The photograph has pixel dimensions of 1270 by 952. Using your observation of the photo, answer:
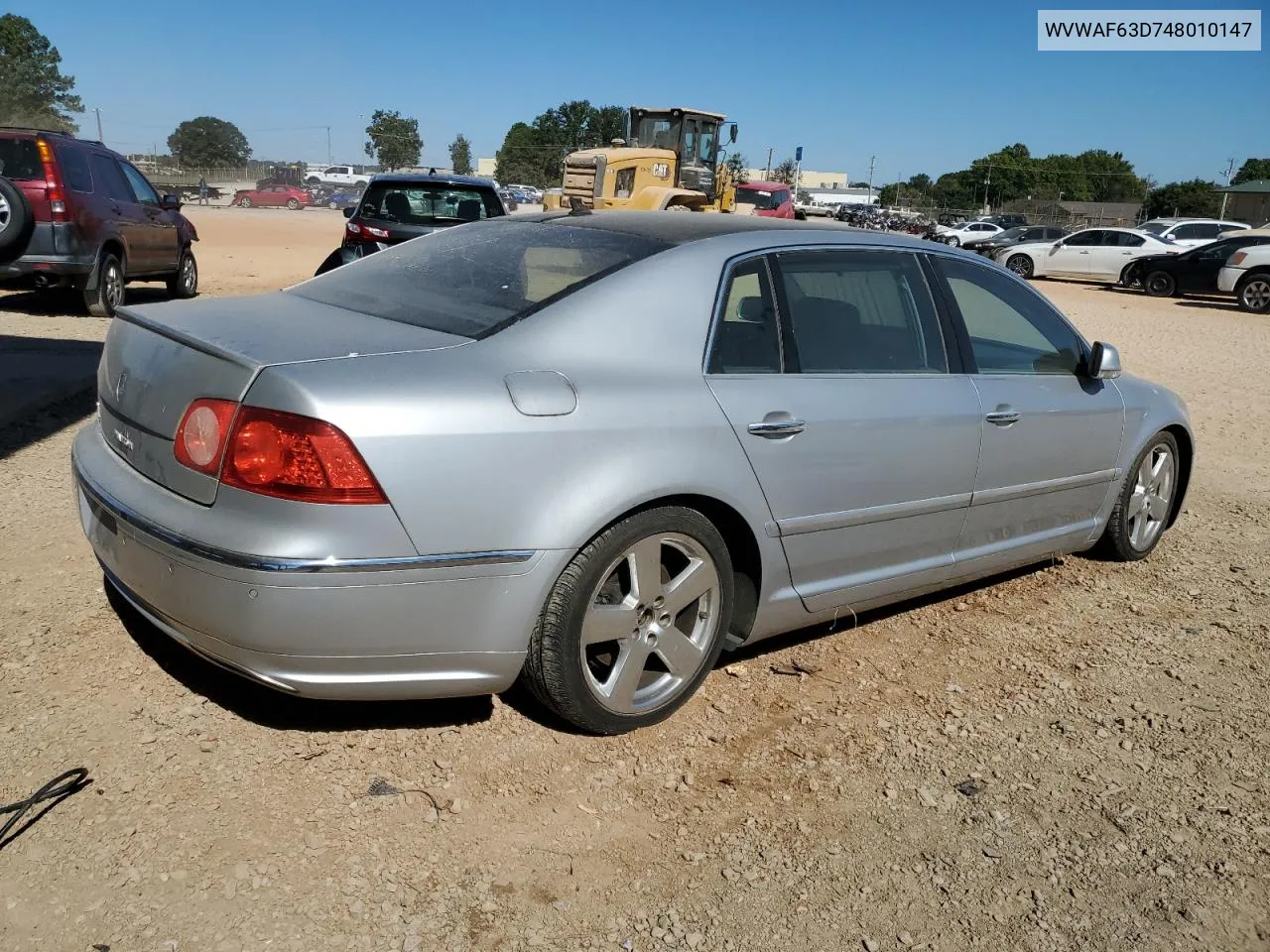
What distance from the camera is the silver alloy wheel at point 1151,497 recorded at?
506 cm

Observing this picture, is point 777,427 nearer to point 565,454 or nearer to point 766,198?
point 565,454

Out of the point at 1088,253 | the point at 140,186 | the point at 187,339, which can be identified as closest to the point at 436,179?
the point at 140,186

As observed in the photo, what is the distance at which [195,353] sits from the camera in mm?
2863

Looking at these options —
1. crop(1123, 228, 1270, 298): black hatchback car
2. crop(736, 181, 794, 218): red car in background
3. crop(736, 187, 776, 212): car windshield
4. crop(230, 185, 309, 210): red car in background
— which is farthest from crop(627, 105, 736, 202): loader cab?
crop(230, 185, 309, 210): red car in background

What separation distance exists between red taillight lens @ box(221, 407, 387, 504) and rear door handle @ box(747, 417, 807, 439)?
1.20 m

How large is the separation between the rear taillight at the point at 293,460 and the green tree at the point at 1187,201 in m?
81.2

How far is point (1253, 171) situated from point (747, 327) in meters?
116

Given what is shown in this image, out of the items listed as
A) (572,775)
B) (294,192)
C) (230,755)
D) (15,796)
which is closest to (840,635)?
(572,775)

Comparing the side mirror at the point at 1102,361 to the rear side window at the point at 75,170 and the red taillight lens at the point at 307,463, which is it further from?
the rear side window at the point at 75,170

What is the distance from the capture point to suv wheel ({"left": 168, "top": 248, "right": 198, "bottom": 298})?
12992mm

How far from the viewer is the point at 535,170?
9888 cm

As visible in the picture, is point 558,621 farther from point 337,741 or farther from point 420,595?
point 337,741

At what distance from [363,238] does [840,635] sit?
8336 mm

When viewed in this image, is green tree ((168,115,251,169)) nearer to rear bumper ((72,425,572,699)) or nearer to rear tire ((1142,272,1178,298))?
rear tire ((1142,272,1178,298))
